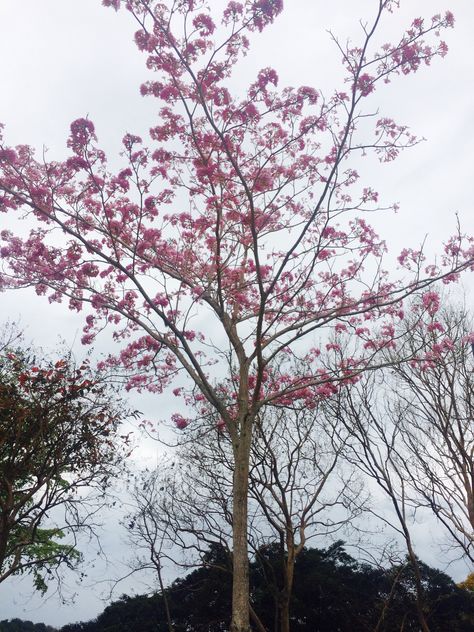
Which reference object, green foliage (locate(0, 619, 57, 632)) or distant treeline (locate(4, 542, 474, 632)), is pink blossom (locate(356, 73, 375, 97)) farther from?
green foliage (locate(0, 619, 57, 632))

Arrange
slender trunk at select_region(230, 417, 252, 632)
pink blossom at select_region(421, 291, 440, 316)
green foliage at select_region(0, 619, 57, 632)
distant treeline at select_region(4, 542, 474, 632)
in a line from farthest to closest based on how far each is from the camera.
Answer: green foliage at select_region(0, 619, 57, 632), distant treeline at select_region(4, 542, 474, 632), pink blossom at select_region(421, 291, 440, 316), slender trunk at select_region(230, 417, 252, 632)

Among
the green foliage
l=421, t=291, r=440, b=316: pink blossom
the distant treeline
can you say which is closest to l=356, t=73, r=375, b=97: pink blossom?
l=421, t=291, r=440, b=316: pink blossom

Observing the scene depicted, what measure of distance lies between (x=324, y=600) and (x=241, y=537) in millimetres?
11366

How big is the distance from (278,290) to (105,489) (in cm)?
601

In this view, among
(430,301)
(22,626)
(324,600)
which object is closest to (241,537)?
(430,301)

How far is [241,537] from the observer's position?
6789 millimetres

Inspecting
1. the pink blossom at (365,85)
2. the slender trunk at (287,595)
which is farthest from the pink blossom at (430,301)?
the slender trunk at (287,595)

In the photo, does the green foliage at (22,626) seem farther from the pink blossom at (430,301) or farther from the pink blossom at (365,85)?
the pink blossom at (365,85)

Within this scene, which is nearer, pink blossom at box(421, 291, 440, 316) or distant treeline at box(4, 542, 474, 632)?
pink blossom at box(421, 291, 440, 316)

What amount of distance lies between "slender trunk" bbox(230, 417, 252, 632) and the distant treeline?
8.80 metres

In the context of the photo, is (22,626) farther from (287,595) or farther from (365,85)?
(365,85)

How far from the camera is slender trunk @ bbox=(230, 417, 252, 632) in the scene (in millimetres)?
6383

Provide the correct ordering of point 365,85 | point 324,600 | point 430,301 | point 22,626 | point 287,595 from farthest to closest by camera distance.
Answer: point 22,626 → point 324,600 → point 287,595 → point 430,301 → point 365,85

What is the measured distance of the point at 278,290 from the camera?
979 cm
